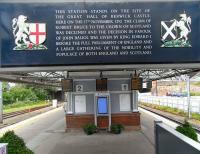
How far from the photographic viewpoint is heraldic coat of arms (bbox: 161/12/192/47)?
7.95 metres

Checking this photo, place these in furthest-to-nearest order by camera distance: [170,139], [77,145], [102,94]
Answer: [102,94] → [77,145] → [170,139]

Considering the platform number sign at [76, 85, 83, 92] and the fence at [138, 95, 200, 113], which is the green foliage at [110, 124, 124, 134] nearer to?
the platform number sign at [76, 85, 83, 92]

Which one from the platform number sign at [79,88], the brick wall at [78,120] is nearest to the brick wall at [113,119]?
the brick wall at [78,120]

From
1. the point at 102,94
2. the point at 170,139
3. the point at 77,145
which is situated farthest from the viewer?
the point at 102,94

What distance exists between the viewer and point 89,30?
7.82 m

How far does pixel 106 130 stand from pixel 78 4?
13707 mm

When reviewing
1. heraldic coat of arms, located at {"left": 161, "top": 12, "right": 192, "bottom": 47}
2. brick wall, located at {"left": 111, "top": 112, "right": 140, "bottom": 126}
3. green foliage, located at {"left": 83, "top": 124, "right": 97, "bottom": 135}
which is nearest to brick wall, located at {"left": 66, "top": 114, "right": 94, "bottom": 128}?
green foliage, located at {"left": 83, "top": 124, "right": 97, "bottom": 135}

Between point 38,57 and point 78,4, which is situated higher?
point 78,4

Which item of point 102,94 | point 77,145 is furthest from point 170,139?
point 102,94

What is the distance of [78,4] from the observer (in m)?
7.82

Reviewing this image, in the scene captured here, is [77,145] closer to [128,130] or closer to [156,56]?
[128,130]

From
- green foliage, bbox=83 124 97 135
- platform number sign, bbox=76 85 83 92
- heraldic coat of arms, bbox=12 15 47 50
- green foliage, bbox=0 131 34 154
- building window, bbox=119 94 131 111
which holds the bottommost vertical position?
green foliage, bbox=83 124 97 135

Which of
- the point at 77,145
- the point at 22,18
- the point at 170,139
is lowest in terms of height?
the point at 77,145

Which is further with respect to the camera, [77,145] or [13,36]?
[77,145]
